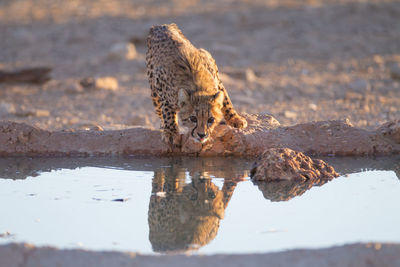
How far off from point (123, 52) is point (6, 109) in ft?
15.8

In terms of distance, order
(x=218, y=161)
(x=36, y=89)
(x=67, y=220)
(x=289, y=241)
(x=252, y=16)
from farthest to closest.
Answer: (x=252, y=16), (x=36, y=89), (x=218, y=161), (x=67, y=220), (x=289, y=241)

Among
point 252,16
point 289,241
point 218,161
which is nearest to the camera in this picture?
point 289,241

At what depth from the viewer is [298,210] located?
5770mm

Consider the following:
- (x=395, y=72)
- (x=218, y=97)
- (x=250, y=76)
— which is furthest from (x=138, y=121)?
(x=395, y=72)

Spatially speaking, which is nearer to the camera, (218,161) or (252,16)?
(218,161)

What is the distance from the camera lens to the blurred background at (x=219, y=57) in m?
11.9

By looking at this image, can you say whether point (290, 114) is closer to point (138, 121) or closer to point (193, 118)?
point (138, 121)

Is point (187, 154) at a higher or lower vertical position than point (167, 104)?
lower

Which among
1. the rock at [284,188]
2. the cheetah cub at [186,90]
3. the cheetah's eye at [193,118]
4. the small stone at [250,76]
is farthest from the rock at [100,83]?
the rock at [284,188]

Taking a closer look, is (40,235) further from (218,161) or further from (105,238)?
(218,161)

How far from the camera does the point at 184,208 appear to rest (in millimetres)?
5887

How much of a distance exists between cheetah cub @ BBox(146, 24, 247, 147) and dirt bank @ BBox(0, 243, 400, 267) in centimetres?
288

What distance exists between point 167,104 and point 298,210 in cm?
258

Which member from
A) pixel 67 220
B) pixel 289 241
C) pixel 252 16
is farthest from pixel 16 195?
pixel 252 16
